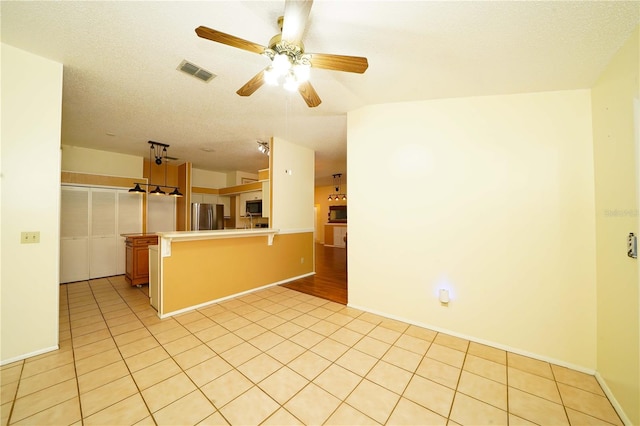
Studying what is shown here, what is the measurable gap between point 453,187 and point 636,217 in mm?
1280

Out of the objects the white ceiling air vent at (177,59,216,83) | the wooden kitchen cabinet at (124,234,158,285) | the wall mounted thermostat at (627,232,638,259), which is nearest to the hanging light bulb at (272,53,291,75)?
the white ceiling air vent at (177,59,216,83)

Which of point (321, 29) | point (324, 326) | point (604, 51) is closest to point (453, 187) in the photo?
point (604, 51)

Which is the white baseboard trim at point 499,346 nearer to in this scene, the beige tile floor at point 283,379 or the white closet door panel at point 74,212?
the beige tile floor at point 283,379

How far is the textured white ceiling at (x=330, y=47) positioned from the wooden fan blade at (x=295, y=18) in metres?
0.24

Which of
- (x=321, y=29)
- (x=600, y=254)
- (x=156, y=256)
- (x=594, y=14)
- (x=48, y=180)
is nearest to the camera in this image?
(x=594, y=14)

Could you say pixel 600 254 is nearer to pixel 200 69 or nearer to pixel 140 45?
pixel 200 69

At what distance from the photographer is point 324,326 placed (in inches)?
109

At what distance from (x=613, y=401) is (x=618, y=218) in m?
1.38

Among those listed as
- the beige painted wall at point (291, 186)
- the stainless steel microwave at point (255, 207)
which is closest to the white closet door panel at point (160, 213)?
the stainless steel microwave at point (255, 207)

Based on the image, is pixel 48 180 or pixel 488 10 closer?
pixel 488 10

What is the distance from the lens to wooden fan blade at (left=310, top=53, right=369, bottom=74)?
5.18 feet

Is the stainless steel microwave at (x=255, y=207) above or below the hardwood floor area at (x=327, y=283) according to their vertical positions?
above

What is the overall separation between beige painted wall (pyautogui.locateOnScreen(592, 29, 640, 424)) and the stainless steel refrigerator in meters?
7.04

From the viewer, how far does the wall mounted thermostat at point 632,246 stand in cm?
151
